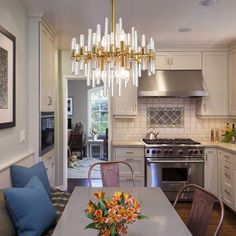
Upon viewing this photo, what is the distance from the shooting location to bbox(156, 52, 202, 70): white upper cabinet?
4.89 m

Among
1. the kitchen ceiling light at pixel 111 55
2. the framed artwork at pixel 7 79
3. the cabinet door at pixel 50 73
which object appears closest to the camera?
the kitchen ceiling light at pixel 111 55

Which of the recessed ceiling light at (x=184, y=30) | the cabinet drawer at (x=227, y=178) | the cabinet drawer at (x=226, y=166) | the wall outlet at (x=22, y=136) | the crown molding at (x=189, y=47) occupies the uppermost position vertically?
the recessed ceiling light at (x=184, y=30)

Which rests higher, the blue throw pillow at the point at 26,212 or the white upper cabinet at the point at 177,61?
the white upper cabinet at the point at 177,61

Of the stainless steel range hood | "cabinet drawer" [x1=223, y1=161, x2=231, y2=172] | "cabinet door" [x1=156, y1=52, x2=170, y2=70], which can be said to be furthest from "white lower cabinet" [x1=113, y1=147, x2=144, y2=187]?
"cabinet door" [x1=156, y1=52, x2=170, y2=70]

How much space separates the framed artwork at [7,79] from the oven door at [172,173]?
2360 millimetres

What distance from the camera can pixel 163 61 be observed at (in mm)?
4895

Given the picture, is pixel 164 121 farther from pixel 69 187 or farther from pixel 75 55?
pixel 75 55

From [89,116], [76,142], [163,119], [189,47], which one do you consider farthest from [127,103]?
[89,116]

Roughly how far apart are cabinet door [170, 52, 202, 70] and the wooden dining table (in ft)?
9.76

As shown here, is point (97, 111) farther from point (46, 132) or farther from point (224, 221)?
point (224, 221)

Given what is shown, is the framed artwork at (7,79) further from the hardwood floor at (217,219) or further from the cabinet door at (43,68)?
the hardwood floor at (217,219)

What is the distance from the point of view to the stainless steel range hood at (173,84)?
182 inches

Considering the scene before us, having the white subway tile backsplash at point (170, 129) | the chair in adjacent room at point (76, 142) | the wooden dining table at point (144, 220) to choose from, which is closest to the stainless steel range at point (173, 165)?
the white subway tile backsplash at point (170, 129)

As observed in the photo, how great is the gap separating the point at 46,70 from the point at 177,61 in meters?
2.26
